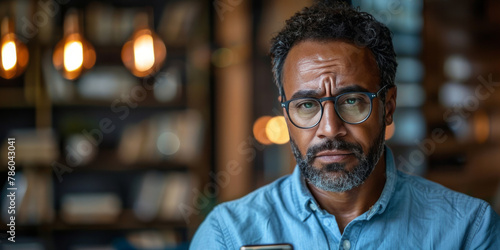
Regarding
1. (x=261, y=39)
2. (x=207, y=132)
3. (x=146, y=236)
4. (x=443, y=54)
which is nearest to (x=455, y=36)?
(x=443, y=54)

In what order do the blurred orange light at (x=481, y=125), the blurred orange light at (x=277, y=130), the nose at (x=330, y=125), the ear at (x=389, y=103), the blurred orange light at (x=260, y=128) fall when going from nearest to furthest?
the nose at (x=330, y=125)
the ear at (x=389, y=103)
the blurred orange light at (x=481, y=125)
the blurred orange light at (x=277, y=130)
the blurred orange light at (x=260, y=128)

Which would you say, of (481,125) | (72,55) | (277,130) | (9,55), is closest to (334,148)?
(72,55)

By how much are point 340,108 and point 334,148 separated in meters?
0.10

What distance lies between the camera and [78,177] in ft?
10.6

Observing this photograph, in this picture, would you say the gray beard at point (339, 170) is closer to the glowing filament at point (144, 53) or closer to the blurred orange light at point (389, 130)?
the blurred orange light at point (389, 130)

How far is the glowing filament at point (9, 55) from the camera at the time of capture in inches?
95.8

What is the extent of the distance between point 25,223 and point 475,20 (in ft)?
9.86

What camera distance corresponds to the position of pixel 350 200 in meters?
1.32

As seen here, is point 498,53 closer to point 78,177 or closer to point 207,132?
point 207,132

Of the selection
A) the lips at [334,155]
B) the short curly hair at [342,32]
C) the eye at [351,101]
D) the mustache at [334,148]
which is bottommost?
the lips at [334,155]

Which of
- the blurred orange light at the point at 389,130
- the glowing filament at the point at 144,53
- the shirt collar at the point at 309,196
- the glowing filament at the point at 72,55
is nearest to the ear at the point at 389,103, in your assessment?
the shirt collar at the point at 309,196

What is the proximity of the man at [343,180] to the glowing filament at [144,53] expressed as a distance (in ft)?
4.24

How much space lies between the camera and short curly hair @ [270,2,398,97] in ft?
4.25

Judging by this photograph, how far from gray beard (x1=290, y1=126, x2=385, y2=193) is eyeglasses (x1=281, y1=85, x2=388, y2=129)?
0.20 feet
